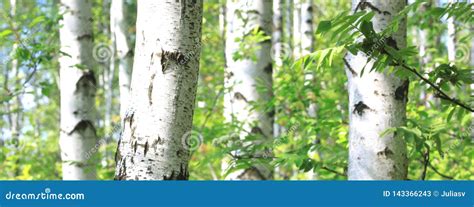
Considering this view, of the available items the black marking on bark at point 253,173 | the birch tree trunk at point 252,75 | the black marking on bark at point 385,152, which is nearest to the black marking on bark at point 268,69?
the birch tree trunk at point 252,75

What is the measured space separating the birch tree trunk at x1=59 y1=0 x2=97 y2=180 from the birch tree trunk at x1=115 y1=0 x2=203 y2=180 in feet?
8.84

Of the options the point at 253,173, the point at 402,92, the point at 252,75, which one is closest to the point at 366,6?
the point at 402,92

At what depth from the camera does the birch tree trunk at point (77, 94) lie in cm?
419

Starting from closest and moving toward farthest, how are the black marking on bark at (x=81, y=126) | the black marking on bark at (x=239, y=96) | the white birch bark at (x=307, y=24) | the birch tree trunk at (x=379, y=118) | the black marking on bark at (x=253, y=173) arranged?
the birch tree trunk at (x=379, y=118), the black marking on bark at (x=253, y=173), the black marking on bark at (x=81, y=126), the black marking on bark at (x=239, y=96), the white birch bark at (x=307, y=24)

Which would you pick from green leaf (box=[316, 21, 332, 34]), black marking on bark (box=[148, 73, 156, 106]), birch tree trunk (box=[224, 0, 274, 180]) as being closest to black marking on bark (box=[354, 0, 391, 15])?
green leaf (box=[316, 21, 332, 34])

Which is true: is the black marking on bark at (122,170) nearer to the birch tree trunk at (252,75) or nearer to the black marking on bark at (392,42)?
the black marking on bark at (392,42)

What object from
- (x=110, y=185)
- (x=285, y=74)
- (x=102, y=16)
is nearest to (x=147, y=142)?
(x=110, y=185)

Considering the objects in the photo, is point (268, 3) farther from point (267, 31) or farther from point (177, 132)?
point (177, 132)

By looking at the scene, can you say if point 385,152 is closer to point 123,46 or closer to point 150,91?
point 150,91

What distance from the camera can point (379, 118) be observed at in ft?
7.49

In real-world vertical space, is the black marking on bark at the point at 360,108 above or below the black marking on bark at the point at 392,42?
below

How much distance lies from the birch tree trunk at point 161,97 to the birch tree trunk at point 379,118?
961 mm

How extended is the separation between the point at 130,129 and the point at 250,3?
3044 mm

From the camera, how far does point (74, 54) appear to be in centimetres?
423
